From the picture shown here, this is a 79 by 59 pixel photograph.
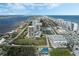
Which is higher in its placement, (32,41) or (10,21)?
(10,21)

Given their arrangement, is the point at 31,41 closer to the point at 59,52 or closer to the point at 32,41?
the point at 32,41

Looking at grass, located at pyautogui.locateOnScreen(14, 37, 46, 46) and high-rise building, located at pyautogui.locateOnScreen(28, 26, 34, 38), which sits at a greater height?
high-rise building, located at pyautogui.locateOnScreen(28, 26, 34, 38)

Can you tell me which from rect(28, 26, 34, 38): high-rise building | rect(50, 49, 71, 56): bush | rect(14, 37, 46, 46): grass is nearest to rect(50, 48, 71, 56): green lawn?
rect(50, 49, 71, 56): bush

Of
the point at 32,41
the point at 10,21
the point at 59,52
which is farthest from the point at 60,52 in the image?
the point at 10,21

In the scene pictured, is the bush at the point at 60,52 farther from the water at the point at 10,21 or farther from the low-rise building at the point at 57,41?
the water at the point at 10,21

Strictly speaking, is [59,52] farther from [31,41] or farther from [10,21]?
[10,21]

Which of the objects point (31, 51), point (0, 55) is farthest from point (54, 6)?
point (0, 55)

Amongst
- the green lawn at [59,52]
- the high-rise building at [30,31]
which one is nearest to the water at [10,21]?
the high-rise building at [30,31]

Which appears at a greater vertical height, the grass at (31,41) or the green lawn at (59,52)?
the grass at (31,41)

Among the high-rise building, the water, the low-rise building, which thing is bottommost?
the low-rise building

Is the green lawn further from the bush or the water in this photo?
the water

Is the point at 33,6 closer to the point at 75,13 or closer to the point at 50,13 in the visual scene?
the point at 50,13
